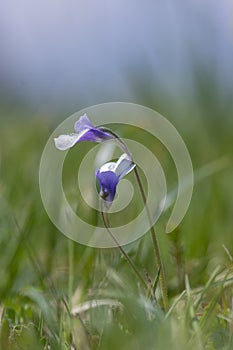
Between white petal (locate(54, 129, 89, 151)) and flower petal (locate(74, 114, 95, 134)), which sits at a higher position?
flower petal (locate(74, 114, 95, 134))

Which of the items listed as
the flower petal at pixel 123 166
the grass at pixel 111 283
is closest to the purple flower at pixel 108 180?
the flower petal at pixel 123 166

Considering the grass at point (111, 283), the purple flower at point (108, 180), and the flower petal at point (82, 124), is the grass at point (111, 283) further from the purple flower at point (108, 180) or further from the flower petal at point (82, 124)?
the flower petal at point (82, 124)

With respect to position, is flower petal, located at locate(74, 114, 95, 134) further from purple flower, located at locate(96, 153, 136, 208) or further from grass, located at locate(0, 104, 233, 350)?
grass, located at locate(0, 104, 233, 350)

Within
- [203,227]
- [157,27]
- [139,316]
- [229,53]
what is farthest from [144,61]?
[139,316]

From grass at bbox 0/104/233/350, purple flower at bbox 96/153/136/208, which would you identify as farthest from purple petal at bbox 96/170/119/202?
grass at bbox 0/104/233/350

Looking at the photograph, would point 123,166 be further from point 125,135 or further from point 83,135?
point 125,135

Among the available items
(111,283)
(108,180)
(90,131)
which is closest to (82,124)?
(90,131)
